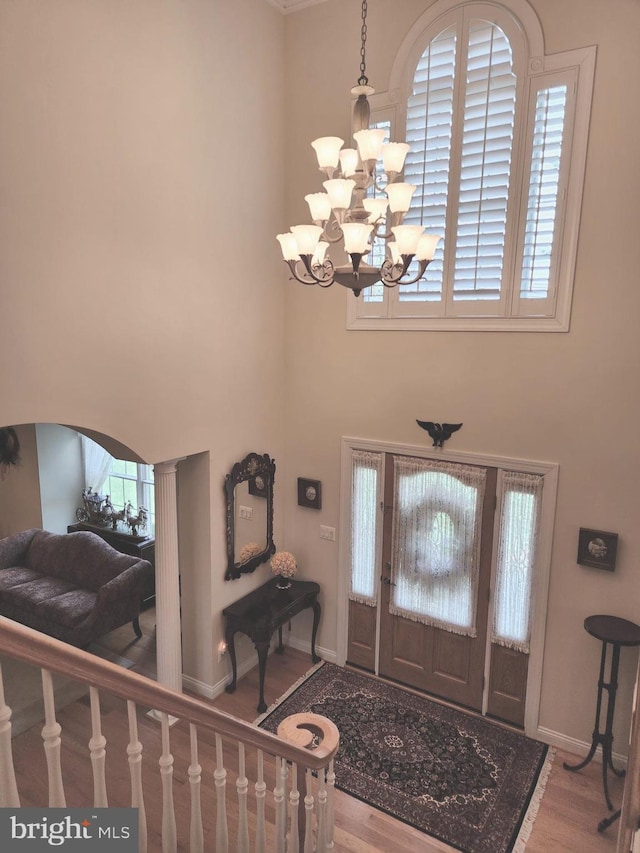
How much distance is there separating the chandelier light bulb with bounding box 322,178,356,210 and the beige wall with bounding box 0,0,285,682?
1.80m

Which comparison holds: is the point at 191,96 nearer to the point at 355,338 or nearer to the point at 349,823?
the point at 355,338

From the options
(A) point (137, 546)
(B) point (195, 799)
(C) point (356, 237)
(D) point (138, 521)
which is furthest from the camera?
(D) point (138, 521)

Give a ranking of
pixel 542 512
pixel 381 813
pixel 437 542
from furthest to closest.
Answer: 1. pixel 437 542
2. pixel 542 512
3. pixel 381 813

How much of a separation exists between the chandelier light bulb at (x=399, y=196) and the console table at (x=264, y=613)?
12.4 ft

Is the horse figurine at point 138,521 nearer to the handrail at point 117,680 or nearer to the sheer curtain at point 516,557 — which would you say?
the sheer curtain at point 516,557

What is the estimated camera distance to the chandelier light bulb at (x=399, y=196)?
2.89m

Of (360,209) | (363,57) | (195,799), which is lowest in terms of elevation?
(195,799)

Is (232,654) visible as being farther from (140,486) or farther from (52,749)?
(52,749)

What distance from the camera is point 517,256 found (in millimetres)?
4527

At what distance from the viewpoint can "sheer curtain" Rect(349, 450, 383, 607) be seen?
5.46m

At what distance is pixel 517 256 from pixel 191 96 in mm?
2807

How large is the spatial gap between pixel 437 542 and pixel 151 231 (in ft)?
11.5

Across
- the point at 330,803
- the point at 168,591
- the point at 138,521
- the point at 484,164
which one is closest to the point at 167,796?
the point at 330,803

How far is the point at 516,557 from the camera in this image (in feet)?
15.8
